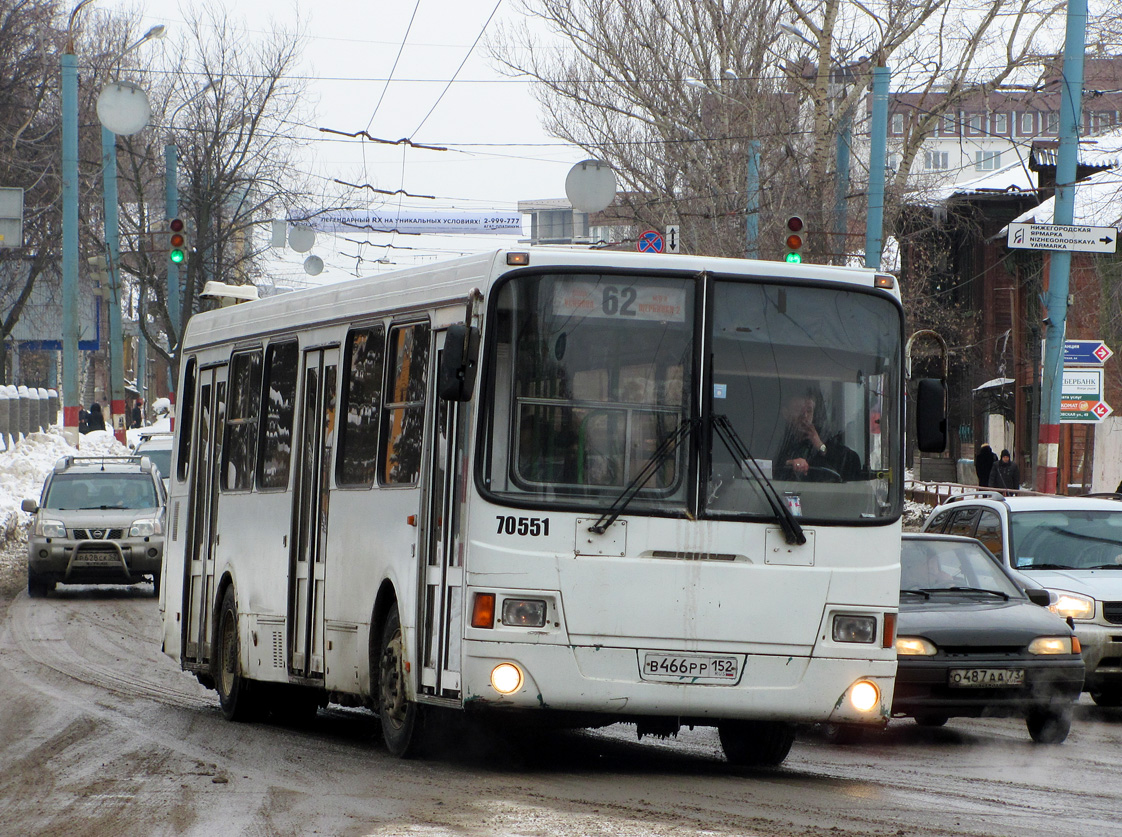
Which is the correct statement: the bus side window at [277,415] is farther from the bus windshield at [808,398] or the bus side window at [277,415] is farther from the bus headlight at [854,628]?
the bus headlight at [854,628]

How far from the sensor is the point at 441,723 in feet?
29.5

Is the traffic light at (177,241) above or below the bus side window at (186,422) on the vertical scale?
above

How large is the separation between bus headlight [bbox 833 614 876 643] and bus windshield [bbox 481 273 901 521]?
1.63 feet

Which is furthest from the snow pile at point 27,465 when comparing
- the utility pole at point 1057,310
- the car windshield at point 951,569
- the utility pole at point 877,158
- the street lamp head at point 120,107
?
the car windshield at point 951,569

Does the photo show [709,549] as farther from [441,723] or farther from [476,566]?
[441,723]

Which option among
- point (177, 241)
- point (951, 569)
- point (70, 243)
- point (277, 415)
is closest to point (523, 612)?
point (277, 415)

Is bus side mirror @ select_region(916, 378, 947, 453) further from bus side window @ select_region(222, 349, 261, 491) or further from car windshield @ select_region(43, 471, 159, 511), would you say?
car windshield @ select_region(43, 471, 159, 511)

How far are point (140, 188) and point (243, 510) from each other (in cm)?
3985

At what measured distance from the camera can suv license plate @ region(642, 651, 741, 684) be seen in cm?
825

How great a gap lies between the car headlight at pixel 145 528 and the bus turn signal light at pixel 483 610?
618 inches

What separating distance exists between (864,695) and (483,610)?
6.16 ft

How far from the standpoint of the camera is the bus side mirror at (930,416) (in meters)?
8.64

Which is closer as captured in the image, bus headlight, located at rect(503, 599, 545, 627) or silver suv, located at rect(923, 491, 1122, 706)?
bus headlight, located at rect(503, 599, 545, 627)

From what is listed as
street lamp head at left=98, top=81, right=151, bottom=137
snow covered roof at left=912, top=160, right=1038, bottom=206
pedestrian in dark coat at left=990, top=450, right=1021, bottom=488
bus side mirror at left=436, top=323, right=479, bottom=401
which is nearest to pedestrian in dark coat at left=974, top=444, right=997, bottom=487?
pedestrian in dark coat at left=990, top=450, right=1021, bottom=488
